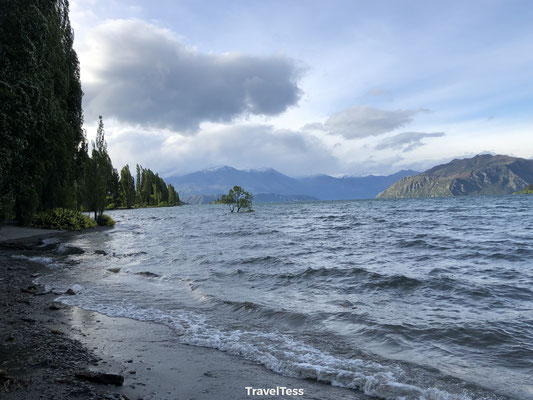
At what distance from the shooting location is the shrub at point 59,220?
36188mm

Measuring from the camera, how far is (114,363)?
6.54 metres

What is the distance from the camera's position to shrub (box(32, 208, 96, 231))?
36.2 metres

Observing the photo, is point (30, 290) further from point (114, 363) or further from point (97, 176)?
point (97, 176)

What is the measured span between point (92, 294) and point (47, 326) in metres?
4.15

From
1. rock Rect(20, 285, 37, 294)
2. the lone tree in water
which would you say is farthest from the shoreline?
the lone tree in water

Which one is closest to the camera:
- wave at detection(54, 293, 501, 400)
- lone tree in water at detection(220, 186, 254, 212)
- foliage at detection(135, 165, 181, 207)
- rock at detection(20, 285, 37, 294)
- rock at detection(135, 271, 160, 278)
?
wave at detection(54, 293, 501, 400)

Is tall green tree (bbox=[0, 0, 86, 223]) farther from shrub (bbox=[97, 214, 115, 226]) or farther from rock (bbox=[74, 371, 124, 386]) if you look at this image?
shrub (bbox=[97, 214, 115, 226])

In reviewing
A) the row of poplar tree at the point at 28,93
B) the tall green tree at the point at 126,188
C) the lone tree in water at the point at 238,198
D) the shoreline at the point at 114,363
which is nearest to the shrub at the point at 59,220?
the row of poplar tree at the point at 28,93

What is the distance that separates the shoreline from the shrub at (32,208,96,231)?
31074 mm

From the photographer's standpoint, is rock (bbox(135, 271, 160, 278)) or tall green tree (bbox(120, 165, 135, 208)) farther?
tall green tree (bbox(120, 165, 135, 208))

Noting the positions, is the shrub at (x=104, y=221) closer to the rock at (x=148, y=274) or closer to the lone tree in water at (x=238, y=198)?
the rock at (x=148, y=274)

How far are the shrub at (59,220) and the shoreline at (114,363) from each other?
3107 cm

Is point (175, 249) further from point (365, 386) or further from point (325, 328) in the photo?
point (365, 386)

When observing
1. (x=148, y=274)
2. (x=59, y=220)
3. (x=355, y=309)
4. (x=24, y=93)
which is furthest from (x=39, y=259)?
(x=59, y=220)
